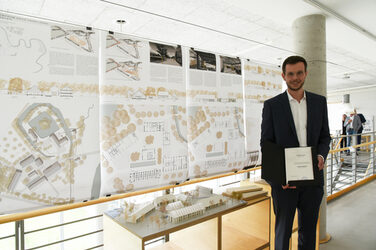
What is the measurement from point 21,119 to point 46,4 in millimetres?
1489

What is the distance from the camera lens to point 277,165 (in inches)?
61.2

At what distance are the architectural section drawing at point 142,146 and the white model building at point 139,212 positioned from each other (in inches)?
9.2

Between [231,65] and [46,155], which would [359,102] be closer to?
[231,65]

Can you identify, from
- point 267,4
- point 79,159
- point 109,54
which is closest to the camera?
point 79,159

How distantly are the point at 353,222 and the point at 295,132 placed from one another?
8.87 ft

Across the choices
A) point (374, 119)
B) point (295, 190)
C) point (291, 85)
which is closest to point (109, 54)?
point (291, 85)

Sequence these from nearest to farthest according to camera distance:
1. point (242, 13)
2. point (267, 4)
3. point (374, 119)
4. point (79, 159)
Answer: point (79, 159), point (267, 4), point (242, 13), point (374, 119)

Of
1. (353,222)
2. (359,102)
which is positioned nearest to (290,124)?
(353,222)

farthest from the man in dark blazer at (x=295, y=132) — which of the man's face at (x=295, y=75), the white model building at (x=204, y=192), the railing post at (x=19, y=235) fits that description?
the railing post at (x=19, y=235)

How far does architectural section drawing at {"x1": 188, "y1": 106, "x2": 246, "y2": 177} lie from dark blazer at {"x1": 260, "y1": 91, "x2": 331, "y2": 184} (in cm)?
86

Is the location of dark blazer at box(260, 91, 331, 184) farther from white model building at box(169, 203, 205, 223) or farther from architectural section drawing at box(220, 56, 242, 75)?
architectural section drawing at box(220, 56, 242, 75)

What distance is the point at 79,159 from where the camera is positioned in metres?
1.78

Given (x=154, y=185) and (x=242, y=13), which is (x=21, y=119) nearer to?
(x=154, y=185)

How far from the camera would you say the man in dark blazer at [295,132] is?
1.62 metres
